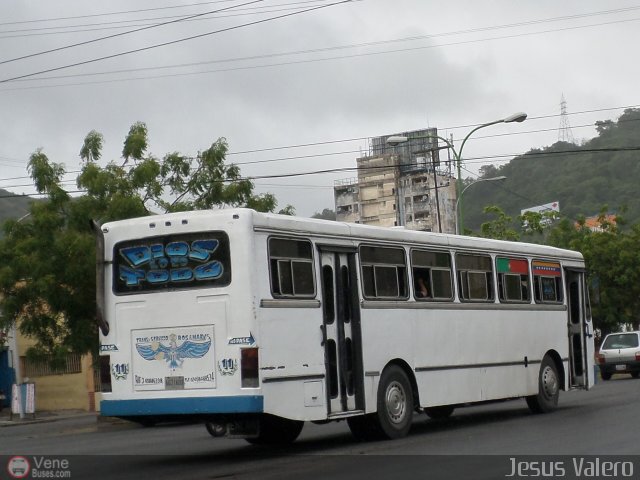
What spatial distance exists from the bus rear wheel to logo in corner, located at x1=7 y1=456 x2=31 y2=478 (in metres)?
4.48

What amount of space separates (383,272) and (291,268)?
223cm

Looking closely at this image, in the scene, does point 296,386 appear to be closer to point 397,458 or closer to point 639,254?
point 397,458

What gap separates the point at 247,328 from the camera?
1364cm

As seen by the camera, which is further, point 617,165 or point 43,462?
point 617,165

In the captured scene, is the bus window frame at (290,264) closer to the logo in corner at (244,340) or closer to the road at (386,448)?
the logo in corner at (244,340)

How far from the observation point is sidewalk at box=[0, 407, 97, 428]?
32.9 metres

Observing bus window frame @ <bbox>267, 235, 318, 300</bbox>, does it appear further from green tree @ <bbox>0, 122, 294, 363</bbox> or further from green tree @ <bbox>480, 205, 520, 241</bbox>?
green tree @ <bbox>480, 205, 520, 241</bbox>

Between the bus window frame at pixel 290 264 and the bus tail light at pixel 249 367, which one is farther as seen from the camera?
the bus window frame at pixel 290 264

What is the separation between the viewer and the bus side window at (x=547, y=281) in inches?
820

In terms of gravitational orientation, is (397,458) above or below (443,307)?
below

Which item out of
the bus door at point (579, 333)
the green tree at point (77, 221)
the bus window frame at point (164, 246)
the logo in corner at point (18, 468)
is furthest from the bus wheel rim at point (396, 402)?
the green tree at point (77, 221)

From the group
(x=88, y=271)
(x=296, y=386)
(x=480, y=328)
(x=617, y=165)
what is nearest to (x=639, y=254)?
(x=88, y=271)

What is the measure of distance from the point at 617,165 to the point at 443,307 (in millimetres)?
85079

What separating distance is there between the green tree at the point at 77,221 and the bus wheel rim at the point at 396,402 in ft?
44.1
